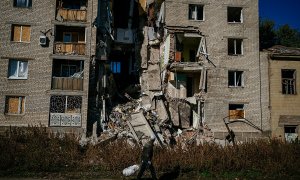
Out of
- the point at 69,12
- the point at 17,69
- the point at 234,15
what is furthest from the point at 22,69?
the point at 234,15

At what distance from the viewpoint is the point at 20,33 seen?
85.7ft

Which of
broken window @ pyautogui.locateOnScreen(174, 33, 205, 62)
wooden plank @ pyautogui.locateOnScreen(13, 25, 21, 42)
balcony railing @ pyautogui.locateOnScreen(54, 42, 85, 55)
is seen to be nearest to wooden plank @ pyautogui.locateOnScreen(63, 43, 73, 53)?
balcony railing @ pyautogui.locateOnScreen(54, 42, 85, 55)

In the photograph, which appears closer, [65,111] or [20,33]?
[65,111]

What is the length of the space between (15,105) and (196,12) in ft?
59.2

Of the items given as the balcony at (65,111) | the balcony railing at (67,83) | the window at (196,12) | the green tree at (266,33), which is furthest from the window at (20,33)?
the green tree at (266,33)

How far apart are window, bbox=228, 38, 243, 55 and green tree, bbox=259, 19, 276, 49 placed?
18699 mm

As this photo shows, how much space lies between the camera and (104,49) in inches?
1129

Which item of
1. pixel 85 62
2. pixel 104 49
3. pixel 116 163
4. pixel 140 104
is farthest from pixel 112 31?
pixel 116 163

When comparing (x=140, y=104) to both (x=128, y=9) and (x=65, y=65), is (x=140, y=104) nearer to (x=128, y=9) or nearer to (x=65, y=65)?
(x=65, y=65)

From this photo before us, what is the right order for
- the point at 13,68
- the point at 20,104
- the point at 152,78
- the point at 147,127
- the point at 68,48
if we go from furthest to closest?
the point at 152,78, the point at 68,48, the point at 13,68, the point at 20,104, the point at 147,127

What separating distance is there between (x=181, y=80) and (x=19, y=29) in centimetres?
1498

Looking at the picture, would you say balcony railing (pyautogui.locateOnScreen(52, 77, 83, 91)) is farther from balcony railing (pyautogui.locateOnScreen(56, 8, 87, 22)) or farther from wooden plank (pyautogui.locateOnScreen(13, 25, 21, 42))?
balcony railing (pyautogui.locateOnScreen(56, 8, 87, 22))

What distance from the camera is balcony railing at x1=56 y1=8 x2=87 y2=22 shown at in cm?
Result: 2689

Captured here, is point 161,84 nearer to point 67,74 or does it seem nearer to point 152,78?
point 152,78
